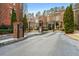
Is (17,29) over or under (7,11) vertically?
under

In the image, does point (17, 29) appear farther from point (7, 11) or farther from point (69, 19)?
point (69, 19)

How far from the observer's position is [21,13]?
381 cm

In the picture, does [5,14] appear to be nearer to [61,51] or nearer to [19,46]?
[19,46]

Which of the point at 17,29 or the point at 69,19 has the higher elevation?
the point at 69,19

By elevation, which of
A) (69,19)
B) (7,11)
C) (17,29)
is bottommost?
(17,29)

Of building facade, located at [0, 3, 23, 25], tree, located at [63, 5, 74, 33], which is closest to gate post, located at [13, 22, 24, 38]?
building facade, located at [0, 3, 23, 25]

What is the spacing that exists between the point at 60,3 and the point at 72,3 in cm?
16

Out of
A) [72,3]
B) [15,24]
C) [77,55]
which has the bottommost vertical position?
[77,55]

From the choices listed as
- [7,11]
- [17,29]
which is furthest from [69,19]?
[7,11]

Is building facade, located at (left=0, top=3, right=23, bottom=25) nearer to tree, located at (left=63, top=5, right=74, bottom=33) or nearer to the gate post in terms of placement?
the gate post

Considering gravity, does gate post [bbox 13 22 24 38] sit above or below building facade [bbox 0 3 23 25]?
below

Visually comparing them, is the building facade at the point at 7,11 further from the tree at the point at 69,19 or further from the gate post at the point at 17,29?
the tree at the point at 69,19

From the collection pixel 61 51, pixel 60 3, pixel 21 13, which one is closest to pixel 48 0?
pixel 60 3

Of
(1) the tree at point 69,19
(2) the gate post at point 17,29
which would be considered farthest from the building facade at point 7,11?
(1) the tree at point 69,19
